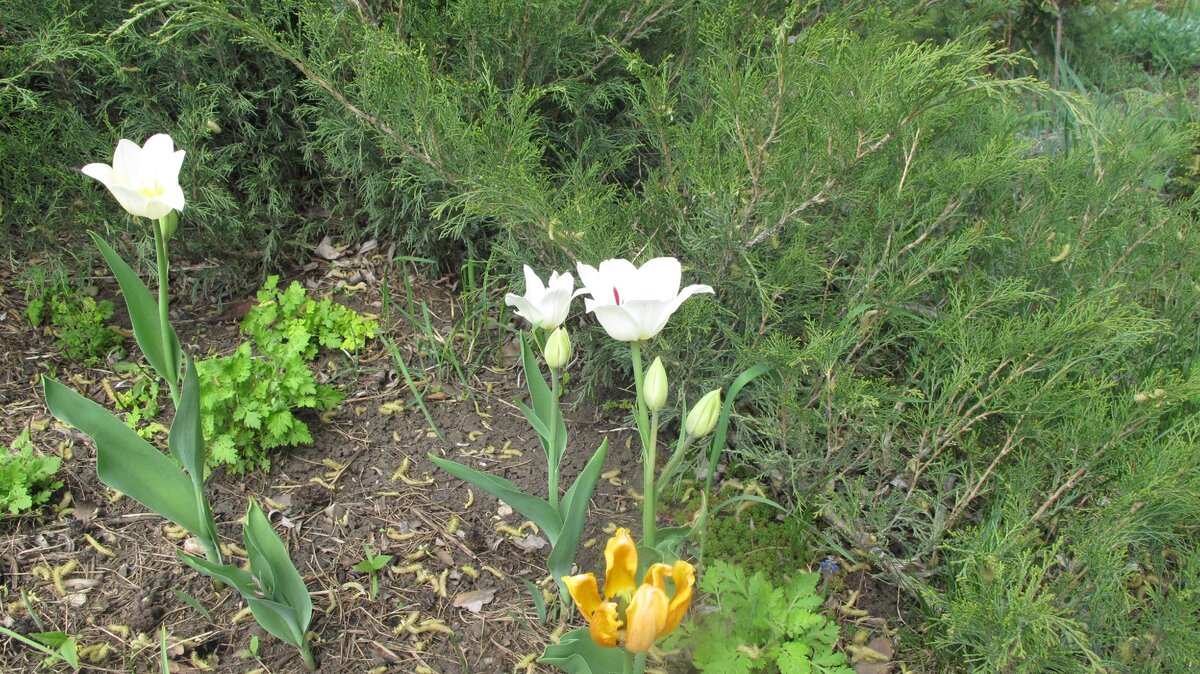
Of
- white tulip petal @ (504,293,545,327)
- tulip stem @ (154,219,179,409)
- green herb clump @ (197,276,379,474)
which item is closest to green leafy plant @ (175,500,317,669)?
tulip stem @ (154,219,179,409)

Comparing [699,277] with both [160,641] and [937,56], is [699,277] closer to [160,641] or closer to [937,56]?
[937,56]

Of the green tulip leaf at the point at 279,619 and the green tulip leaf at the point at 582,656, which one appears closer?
the green tulip leaf at the point at 582,656

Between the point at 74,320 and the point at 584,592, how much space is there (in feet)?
6.23

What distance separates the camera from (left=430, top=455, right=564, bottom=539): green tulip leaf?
1.69 meters

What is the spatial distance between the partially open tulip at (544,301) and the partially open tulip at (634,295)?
8 cm

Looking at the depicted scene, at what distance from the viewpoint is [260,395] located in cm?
218

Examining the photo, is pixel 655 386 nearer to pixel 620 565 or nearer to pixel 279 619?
pixel 620 565

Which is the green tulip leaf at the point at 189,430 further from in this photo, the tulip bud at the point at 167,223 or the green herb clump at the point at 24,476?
the green herb clump at the point at 24,476

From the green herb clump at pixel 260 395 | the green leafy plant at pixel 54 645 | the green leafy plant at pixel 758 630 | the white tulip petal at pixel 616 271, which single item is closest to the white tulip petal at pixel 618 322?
the white tulip petal at pixel 616 271

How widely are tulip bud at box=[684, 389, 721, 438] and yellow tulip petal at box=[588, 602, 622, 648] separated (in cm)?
35

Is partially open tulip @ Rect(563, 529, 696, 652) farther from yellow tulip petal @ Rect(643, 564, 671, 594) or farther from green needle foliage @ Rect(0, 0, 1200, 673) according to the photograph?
green needle foliage @ Rect(0, 0, 1200, 673)

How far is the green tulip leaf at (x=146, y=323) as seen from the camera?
5.50 ft

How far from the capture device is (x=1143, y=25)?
15.9 ft

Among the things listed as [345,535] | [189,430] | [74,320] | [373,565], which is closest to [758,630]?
[373,565]
